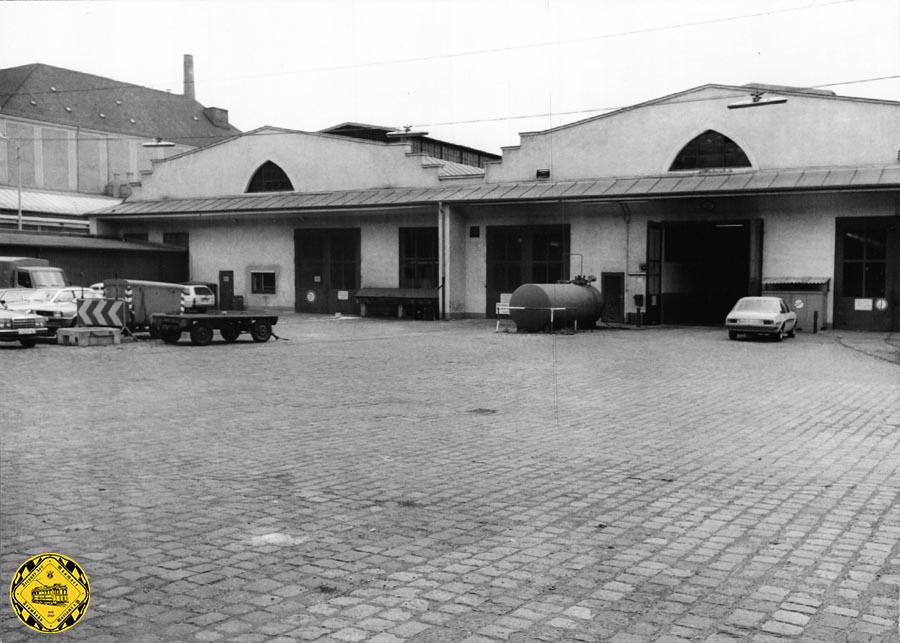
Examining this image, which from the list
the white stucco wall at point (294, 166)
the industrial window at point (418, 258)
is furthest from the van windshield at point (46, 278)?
the industrial window at point (418, 258)

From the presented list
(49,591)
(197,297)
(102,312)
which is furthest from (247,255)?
(49,591)

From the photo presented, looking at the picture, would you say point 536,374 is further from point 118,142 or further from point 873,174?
point 118,142

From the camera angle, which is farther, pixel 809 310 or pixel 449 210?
pixel 449 210

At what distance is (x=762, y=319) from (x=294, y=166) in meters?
24.9

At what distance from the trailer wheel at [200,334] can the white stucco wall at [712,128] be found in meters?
16.5

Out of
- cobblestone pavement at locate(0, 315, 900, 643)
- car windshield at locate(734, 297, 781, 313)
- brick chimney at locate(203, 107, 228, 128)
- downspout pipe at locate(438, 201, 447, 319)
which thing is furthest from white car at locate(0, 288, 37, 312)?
brick chimney at locate(203, 107, 228, 128)

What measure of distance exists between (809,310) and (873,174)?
501cm

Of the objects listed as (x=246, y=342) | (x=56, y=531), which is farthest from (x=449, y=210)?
(x=56, y=531)

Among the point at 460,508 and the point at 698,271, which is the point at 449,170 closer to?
the point at 698,271

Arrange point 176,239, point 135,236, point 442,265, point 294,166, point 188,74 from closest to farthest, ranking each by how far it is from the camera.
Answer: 1. point 442,265
2. point 294,166
3. point 176,239
4. point 135,236
5. point 188,74

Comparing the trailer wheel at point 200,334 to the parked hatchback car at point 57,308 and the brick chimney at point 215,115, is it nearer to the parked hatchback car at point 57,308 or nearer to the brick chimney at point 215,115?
the parked hatchback car at point 57,308

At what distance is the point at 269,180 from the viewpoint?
42.9m

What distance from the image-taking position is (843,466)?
8.80 meters

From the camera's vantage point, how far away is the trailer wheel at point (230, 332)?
24.3 meters
